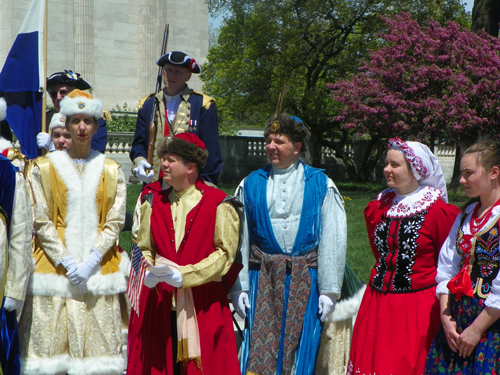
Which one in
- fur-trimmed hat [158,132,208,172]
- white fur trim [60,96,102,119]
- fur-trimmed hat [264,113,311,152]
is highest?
white fur trim [60,96,102,119]

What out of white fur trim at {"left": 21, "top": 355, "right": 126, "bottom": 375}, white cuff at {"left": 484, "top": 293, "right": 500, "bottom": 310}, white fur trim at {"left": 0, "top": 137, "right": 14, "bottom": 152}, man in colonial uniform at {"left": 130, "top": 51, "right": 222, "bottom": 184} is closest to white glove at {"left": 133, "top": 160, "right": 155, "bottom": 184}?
man in colonial uniform at {"left": 130, "top": 51, "right": 222, "bottom": 184}

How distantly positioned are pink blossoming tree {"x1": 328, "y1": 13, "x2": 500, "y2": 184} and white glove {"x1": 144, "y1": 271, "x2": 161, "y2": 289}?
13234mm

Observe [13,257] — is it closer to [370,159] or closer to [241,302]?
[241,302]

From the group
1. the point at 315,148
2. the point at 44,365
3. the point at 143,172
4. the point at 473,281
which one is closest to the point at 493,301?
the point at 473,281

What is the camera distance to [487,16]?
1762 centimetres

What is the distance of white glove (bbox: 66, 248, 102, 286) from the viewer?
3.98m

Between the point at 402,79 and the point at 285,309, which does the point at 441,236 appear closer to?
the point at 285,309

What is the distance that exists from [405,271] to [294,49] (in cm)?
1816

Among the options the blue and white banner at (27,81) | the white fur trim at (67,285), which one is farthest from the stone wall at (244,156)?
the white fur trim at (67,285)

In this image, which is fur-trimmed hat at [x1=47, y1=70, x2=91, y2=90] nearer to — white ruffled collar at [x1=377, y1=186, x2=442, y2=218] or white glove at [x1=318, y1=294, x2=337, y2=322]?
white glove at [x1=318, y1=294, x2=337, y2=322]

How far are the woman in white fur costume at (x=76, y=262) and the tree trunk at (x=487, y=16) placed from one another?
632 inches

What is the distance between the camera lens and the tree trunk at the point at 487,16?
17.6m

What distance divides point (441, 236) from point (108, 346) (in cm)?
230

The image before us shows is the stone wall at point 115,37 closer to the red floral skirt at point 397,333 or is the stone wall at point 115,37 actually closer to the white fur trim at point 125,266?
the white fur trim at point 125,266
